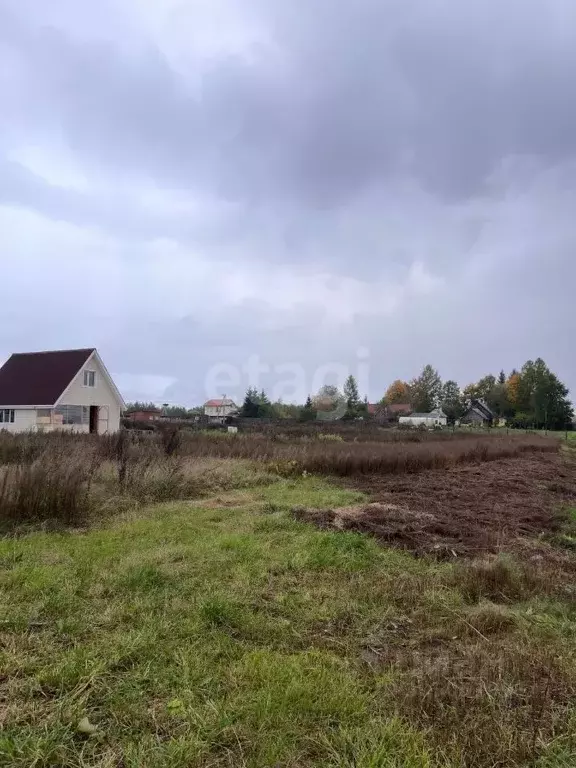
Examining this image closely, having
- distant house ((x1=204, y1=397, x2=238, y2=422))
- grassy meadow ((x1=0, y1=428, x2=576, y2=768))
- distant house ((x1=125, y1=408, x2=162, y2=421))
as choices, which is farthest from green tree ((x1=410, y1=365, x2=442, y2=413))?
grassy meadow ((x1=0, y1=428, x2=576, y2=768))

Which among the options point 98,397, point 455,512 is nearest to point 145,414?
point 98,397

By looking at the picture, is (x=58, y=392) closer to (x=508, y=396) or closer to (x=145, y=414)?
(x=145, y=414)

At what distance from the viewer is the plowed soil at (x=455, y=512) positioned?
6.49m

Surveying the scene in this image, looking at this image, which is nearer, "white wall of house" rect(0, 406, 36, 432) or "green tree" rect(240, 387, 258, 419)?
"white wall of house" rect(0, 406, 36, 432)

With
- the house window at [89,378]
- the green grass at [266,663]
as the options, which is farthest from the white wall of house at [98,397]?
the green grass at [266,663]

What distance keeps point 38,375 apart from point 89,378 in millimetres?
2547

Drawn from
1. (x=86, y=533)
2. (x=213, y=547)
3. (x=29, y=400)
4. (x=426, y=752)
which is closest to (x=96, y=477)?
(x=86, y=533)

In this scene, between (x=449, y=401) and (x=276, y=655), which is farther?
(x=449, y=401)

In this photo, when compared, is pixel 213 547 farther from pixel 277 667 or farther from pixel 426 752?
pixel 426 752

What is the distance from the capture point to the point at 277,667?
287cm

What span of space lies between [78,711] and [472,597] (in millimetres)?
3300

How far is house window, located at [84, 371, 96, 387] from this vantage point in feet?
83.0

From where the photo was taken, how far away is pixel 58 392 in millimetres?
23547

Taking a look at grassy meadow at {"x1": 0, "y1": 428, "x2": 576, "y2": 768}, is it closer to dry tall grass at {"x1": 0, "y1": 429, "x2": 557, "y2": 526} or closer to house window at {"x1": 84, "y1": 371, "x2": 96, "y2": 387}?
dry tall grass at {"x1": 0, "y1": 429, "x2": 557, "y2": 526}
